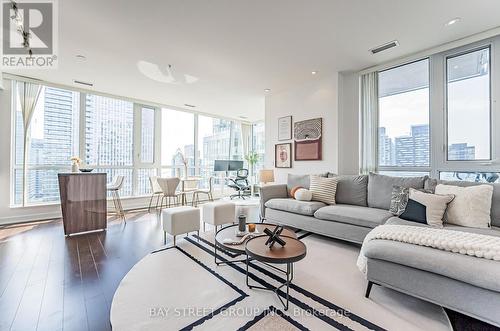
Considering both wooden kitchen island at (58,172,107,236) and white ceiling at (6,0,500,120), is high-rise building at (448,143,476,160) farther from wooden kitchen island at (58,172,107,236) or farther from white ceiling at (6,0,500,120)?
wooden kitchen island at (58,172,107,236)

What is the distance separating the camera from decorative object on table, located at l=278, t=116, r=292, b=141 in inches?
190

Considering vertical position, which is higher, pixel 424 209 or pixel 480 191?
pixel 480 191

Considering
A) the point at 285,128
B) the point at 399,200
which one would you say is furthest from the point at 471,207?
the point at 285,128

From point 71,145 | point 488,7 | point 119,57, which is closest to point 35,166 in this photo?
point 71,145

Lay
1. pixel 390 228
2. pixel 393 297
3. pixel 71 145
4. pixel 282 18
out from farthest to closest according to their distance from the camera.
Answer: pixel 71 145 < pixel 282 18 < pixel 390 228 < pixel 393 297

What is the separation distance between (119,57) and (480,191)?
4.97 m

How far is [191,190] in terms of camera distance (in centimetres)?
555

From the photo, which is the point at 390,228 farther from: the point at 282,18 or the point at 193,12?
the point at 193,12

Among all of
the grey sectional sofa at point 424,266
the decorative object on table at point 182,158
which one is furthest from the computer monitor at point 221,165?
the grey sectional sofa at point 424,266

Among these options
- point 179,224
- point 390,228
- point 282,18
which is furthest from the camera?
point 179,224

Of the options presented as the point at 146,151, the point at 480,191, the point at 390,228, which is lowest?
the point at 390,228

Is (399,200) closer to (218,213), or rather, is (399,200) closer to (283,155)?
(218,213)

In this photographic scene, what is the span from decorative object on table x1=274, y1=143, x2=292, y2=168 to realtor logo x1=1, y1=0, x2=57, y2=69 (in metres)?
4.09

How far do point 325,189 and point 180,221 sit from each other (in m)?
2.27
